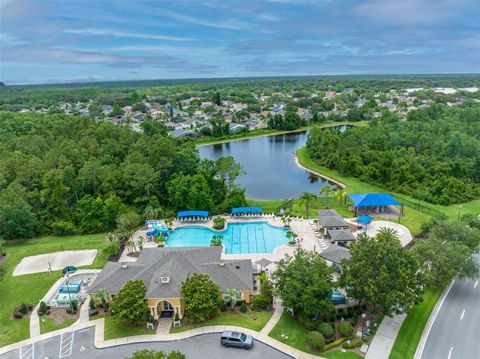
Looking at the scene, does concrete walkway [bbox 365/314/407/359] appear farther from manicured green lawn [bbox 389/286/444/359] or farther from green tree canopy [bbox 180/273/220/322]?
green tree canopy [bbox 180/273/220/322]

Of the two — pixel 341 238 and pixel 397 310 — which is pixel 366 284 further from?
pixel 341 238

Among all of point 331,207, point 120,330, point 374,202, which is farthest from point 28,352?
point 374,202

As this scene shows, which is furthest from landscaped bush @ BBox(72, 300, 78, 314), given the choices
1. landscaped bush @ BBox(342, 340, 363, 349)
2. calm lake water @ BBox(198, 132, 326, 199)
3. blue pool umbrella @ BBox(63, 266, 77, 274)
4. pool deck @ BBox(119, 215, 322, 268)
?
calm lake water @ BBox(198, 132, 326, 199)

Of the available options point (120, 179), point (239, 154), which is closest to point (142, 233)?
point (120, 179)

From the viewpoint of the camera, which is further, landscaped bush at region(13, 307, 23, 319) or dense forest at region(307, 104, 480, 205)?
dense forest at region(307, 104, 480, 205)

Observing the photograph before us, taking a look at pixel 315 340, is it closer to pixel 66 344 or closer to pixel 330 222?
pixel 66 344

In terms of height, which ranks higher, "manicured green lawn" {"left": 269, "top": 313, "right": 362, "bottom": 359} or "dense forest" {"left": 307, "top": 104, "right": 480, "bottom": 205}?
"dense forest" {"left": 307, "top": 104, "right": 480, "bottom": 205}
